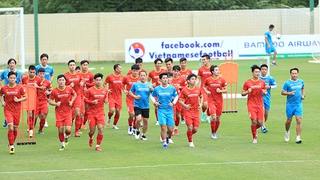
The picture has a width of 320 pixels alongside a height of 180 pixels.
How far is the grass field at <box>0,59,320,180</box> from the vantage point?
14.2 metres

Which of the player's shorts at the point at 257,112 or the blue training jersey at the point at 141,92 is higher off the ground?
the blue training jersey at the point at 141,92

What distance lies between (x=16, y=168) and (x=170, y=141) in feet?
14.6

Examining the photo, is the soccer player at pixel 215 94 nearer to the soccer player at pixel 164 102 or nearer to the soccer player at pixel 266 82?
the soccer player at pixel 266 82

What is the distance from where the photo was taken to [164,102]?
17.3 meters

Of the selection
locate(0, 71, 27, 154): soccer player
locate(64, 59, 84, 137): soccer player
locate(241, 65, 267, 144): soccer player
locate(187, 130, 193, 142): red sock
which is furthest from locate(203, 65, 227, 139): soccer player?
locate(0, 71, 27, 154): soccer player

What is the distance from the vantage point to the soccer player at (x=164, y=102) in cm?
→ 1731

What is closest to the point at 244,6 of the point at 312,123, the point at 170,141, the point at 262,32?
the point at 262,32

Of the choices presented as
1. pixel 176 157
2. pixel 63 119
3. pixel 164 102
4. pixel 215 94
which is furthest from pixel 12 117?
pixel 215 94

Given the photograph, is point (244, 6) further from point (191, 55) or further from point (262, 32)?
point (191, 55)

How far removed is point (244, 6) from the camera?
171 ft

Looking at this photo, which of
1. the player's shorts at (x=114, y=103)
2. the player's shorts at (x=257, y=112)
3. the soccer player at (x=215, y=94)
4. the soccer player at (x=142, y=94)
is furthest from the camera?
the player's shorts at (x=114, y=103)

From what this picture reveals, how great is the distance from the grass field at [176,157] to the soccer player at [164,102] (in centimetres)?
54

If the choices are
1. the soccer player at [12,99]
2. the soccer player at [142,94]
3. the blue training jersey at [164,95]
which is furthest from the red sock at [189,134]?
the soccer player at [12,99]

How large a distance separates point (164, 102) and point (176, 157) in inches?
70.2
